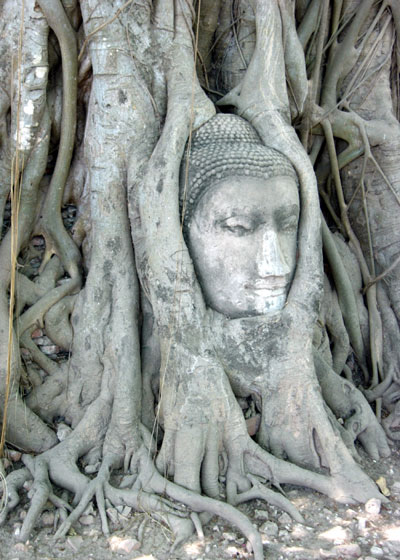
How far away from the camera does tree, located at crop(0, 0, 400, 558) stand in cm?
264

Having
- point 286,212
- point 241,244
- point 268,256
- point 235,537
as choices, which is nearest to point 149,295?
point 241,244

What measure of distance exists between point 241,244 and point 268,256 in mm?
153

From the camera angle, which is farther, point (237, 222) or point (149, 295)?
point (149, 295)

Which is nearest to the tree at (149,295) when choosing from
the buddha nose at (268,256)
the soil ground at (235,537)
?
the soil ground at (235,537)

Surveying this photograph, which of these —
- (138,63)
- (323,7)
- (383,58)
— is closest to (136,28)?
(138,63)

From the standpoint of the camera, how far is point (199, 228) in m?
2.82

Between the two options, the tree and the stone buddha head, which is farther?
the stone buddha head

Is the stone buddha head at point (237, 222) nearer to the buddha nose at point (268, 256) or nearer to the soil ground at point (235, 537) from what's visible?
the buddha nose at point (268, 256)

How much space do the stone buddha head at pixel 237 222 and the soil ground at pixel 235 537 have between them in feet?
Answer: 3.35

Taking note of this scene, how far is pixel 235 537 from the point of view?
228 centimetres

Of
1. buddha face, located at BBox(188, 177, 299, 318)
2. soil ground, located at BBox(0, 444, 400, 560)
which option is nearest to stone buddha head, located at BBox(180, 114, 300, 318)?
buddha face, located at BBox(188, 177, 299, 318)

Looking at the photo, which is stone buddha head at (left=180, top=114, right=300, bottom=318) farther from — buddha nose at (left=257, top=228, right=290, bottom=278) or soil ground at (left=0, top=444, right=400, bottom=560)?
soil ground at (left=0, top=444, right=400, bottom=560)

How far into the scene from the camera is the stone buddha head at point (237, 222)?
277cm

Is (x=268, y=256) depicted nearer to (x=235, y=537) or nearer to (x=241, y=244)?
(x=241, y=244)
